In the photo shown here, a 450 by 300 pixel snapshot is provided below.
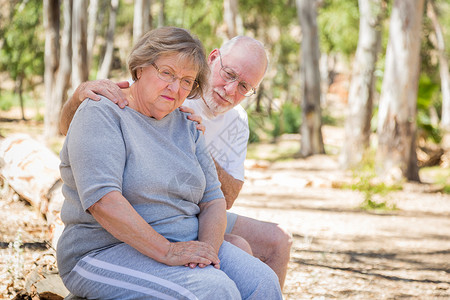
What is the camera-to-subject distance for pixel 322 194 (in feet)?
27.8

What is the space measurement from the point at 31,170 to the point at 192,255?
3003 millimetres

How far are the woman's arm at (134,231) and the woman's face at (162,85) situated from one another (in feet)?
1.47

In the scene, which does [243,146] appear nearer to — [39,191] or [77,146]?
[77,146]

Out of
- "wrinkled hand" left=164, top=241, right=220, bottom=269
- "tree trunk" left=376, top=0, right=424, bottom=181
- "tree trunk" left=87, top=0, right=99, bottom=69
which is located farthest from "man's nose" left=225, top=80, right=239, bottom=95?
"tree trunk" left=87, top=0, right=99, bottom=69

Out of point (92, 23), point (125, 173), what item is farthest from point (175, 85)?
point (92, 23)

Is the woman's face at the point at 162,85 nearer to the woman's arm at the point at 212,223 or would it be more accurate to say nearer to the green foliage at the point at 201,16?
the woman's arm at the point at 212,223

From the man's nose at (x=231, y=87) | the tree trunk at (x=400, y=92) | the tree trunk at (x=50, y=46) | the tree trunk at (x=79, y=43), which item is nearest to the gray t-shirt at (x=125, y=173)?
the man's nose at (x=231, y=87)

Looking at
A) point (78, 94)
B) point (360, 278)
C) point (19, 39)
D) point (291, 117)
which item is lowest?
point (291, 117)

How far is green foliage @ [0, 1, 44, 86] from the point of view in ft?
61.5

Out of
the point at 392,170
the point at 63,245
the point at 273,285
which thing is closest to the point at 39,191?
the point at 63,245

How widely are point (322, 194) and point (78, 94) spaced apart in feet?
21.3

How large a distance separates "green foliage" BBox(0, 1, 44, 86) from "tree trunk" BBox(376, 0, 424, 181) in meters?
11.9

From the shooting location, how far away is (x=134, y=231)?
2076mm

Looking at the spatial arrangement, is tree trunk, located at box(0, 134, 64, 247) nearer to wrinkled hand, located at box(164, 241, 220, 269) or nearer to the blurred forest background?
the blurred forest background
